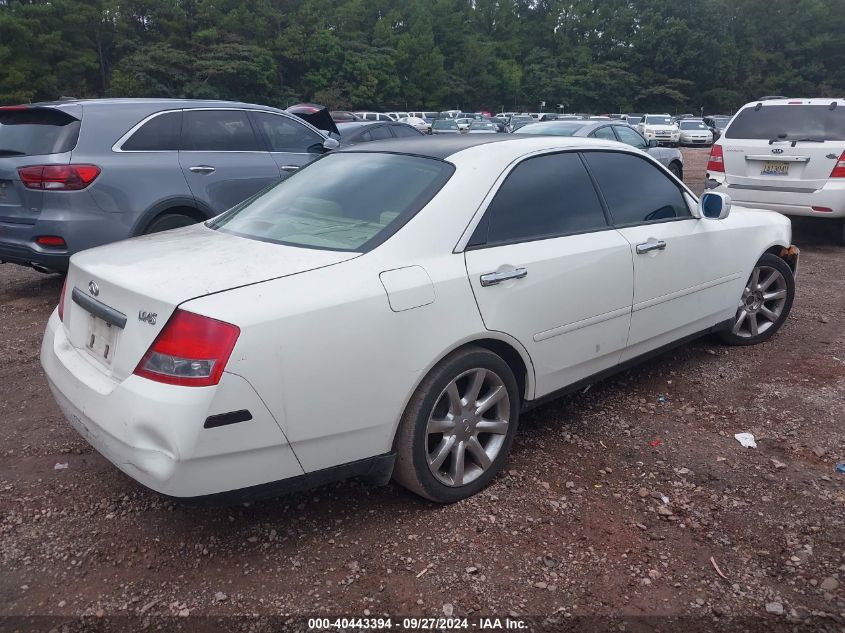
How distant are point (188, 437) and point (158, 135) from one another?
459 centimetres

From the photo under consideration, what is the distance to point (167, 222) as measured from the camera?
19.8ft

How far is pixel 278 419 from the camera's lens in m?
2.38

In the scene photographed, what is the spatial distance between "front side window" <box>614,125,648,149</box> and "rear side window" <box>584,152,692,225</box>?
7.33m

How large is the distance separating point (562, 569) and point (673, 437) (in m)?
1.37

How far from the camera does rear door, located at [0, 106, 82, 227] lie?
544 cm

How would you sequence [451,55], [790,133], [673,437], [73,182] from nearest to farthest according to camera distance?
[673,437] < [73,182] < [790,133] < [451,55]

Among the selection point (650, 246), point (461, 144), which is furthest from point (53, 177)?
point (650, 246)

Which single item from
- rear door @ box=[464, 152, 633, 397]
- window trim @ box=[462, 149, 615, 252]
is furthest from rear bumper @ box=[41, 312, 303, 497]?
window trim @ box=[462, 149, 615, 252]

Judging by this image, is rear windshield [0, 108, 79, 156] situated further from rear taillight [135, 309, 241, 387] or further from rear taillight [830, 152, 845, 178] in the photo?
rear taillight [830, 152, 845, 178]

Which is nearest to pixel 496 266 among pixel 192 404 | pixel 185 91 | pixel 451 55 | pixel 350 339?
pixel 350 339

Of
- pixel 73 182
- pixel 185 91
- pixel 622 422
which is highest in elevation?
pixel 73 182

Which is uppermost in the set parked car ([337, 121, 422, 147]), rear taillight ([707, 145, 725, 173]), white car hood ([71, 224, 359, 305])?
white car hood ([71, 224, 359, 305])

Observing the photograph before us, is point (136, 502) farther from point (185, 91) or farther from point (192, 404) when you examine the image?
point (185, 91)

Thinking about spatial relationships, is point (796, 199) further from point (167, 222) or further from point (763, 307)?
point (167, 222)
